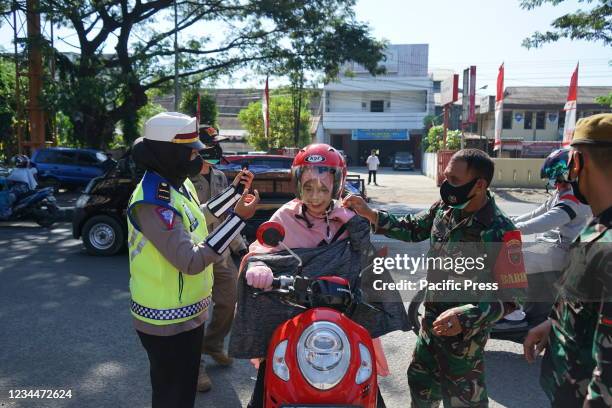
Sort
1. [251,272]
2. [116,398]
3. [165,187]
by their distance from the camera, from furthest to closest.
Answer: [116,398]
[165,187]
[251,272]

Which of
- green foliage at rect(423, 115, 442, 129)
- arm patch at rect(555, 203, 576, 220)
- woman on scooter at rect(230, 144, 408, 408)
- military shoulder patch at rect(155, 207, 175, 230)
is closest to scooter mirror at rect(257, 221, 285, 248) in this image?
woman on scooter at rect(230, 144, 408, 408)

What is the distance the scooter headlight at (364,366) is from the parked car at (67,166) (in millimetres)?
17563

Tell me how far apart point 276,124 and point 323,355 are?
125ft

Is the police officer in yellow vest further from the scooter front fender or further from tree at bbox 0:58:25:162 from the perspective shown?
tree at bbox 0:58:25:162

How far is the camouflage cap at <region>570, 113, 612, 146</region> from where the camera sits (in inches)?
Result: 72.1

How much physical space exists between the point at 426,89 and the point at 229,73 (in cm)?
3044

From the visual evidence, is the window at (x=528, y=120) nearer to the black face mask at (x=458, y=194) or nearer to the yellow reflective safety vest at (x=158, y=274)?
the black face mask at (x=458, y=194)

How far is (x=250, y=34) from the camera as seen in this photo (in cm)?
1869

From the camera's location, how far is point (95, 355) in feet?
14.5

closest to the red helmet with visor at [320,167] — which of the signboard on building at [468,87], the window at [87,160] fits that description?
the window at [87,160]

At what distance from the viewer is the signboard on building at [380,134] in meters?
46.9

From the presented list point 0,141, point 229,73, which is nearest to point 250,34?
point 229,73

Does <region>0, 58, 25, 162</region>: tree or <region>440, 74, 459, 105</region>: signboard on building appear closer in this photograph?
<region>0, 58, 25, 162</region>: tree

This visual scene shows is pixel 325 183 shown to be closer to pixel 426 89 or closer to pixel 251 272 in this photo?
pixel 251 272
